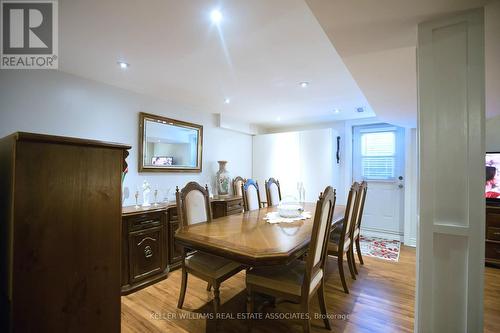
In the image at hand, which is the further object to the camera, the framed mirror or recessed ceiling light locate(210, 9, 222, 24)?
the framed mirror

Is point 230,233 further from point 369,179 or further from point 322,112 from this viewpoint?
point 369,179

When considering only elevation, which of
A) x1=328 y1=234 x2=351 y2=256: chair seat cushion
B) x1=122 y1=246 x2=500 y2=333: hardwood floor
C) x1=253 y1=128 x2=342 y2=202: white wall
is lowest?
x1=122 y1=246 x2=500 y2=333: hardwood floor

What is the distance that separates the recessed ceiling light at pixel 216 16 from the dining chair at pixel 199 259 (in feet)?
4.61

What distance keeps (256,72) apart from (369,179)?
342 centimetres

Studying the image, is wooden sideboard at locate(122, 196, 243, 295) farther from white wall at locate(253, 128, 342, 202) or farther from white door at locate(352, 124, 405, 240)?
white door at locate(352, 124, 405, 240)

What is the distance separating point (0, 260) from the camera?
85 cm

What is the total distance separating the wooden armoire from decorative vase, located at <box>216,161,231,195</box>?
10.1ft

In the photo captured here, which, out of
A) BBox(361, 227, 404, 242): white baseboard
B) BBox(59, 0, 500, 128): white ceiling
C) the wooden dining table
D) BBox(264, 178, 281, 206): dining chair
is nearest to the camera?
BBox(59, 0, 500, 128): white ceiling

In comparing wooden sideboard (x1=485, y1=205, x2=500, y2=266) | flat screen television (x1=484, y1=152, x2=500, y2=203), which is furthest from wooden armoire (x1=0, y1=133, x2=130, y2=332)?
flat screen television (x1=484, y1=152, x2=500, y2=203)

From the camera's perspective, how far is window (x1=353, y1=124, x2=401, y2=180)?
4301mm

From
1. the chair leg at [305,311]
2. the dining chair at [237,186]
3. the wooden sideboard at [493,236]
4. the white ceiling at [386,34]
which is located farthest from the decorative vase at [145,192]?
the wooden sideboard at [493,236]

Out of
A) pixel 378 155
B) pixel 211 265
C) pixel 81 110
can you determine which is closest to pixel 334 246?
pixel 211 265

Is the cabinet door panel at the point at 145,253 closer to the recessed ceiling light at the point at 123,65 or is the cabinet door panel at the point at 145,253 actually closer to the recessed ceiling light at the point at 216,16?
the recessed ceiling light at the point at 123,65

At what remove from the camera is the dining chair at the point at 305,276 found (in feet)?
4.99
